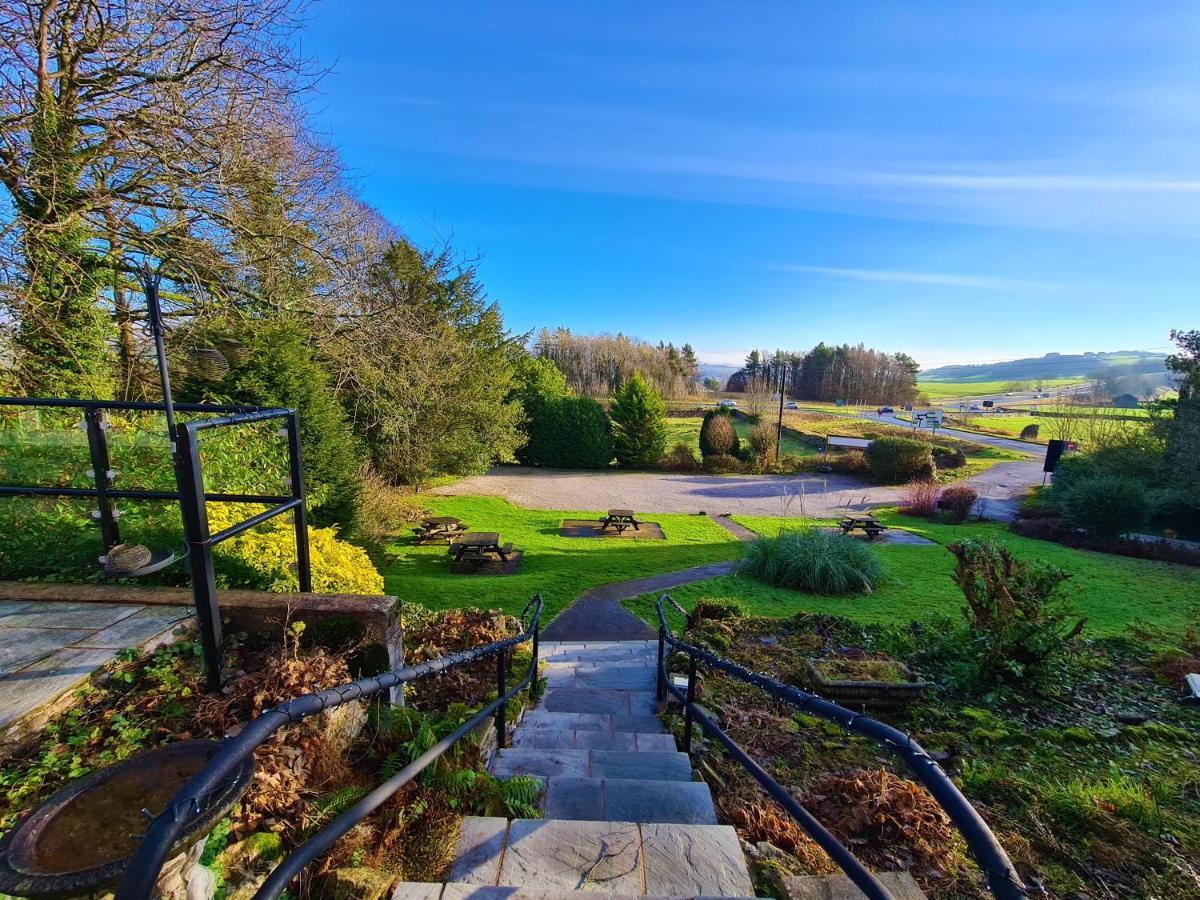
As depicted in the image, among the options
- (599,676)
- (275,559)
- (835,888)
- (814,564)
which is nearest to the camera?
(835,888)

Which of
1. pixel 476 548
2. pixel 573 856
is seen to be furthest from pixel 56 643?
pixel 476 548

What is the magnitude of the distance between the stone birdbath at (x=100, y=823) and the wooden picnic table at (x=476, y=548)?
313 inches

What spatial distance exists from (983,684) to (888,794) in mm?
2688

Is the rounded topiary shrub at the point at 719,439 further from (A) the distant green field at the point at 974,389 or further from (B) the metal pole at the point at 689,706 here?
(A) the distant green field at the point at 974,389

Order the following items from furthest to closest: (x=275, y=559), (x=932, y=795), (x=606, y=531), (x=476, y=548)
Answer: (x=606, y=531)
(x=476, y=548)
(x=275, y=559)
(x=932, y=795)

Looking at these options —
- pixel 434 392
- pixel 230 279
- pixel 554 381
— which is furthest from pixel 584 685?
pixel 554 381

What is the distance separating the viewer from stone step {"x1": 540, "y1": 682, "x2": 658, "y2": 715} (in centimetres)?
433

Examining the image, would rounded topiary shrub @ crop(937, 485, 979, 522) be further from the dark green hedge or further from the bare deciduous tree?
the bare deciduous tree

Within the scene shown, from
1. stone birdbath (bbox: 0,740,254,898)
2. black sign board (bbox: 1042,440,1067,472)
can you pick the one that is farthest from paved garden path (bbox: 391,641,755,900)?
black sign board (bbox: 1042,440,1067,472)

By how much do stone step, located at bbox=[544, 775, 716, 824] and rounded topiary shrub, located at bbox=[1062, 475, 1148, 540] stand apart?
15257 mm

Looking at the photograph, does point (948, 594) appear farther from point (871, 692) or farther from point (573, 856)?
point (573, 856)

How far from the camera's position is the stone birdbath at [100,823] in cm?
108

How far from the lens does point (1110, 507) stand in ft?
41.1

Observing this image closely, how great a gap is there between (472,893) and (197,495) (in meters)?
1.92
